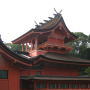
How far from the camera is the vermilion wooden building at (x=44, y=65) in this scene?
17.5 m

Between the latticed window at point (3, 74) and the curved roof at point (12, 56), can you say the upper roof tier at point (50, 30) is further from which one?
the latticed window at point (3, 74)

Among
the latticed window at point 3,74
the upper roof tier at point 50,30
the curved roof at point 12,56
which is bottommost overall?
the latticed window at point 3,74

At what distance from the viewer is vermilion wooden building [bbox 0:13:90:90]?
17.5 metres

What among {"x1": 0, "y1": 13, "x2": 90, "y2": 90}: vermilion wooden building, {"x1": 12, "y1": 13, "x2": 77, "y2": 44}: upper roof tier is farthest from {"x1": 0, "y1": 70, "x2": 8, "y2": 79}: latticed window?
{"x1": 12, "y1": 13, "x2": 77, "y2": 44}: upper roof tier

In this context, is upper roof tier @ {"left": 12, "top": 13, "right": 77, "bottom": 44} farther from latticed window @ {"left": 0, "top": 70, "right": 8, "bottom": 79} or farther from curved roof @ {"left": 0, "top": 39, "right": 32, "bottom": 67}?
latticed window @ {"left": 0, "top": 70, "right": 8, "bottom": 79}

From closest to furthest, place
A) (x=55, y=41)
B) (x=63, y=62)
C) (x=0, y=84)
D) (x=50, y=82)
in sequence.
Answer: (x=0, y=84), (x=50, y=82), (x=63, y=62), (x=55, y=41)

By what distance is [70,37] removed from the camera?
27797 mm

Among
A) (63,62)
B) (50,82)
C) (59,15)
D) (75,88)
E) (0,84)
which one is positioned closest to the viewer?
(0,84)

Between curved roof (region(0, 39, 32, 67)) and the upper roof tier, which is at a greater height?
A: the upper roof tier

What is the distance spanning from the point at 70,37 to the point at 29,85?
10.2 metres

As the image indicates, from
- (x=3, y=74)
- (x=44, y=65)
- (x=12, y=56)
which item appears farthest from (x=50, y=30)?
(x=3, y=74)

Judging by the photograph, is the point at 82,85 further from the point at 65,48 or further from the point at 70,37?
the point at 70,37

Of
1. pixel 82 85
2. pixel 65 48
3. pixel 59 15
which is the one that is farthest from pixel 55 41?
pixel 82 85

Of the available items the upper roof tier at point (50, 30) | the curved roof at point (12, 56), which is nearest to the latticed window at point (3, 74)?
the curved roof at point (12, 56)
